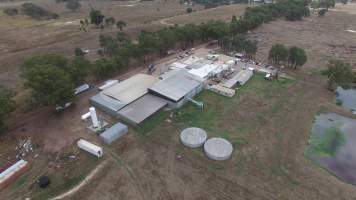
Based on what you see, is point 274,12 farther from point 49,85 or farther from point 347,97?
point 49,85

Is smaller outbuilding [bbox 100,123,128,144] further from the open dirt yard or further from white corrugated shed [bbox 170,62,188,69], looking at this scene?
the open dirt yard

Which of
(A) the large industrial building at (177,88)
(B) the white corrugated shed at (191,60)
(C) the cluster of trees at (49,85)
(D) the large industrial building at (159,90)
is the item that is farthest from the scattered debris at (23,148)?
(B) the white corrugated shed at (191,60)

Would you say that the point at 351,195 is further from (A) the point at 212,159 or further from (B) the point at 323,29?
(B) the point at 323,29

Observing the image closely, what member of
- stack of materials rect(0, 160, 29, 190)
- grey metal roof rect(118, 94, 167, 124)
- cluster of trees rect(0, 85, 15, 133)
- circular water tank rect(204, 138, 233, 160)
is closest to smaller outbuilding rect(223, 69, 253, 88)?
grey metal roof rect(118, 94, 167, 124)

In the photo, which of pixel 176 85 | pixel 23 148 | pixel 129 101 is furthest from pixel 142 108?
pixel 23 148

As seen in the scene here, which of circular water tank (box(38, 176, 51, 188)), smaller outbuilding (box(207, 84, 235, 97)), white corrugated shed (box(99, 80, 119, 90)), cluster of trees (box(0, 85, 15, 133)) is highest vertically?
cluster of trees (box(0, 85, 15, 133))

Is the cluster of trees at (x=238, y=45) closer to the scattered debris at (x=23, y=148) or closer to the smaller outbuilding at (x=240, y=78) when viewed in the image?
the smaller outbuilding at (x=240, y=78)

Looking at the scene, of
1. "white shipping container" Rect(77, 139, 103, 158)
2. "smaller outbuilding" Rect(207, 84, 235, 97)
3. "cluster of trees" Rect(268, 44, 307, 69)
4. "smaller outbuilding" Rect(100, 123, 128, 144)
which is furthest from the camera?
"cluster of trees" Rect(268, 44, 307, 69)
